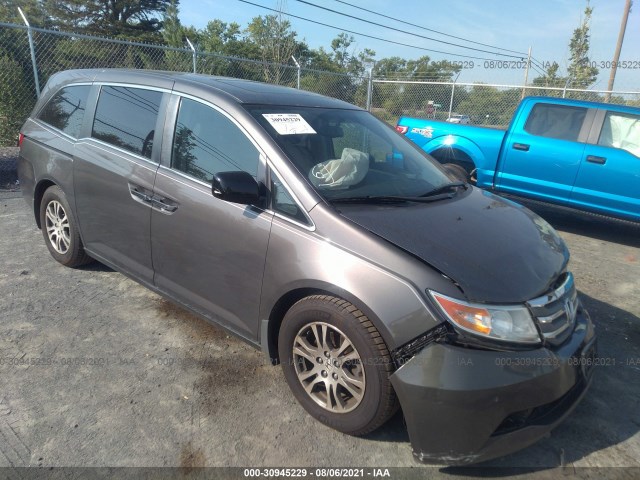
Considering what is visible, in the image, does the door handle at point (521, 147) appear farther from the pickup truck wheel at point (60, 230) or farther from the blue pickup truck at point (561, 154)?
the pickup truck wheel at point (60, 230)

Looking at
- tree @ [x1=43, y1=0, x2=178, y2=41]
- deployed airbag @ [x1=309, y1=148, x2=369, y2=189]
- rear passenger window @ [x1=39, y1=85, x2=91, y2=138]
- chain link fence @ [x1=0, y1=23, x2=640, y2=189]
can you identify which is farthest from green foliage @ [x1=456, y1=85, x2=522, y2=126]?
tree @ [x1=43, y1=0, x2=178, y2=41]

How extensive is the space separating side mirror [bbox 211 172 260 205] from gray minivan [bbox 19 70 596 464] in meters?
0.01

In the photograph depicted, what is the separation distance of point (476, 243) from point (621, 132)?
5110 millimetres

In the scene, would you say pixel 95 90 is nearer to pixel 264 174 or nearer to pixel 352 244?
pixel 264 174

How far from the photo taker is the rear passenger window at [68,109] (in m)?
3.86

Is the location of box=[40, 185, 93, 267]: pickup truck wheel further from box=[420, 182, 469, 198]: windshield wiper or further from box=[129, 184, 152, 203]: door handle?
box=[420, 182, 469, 198]: windshield wiper

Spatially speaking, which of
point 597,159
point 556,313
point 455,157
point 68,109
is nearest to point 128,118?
point 68,109

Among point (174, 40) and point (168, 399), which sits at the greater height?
point (174, 40)

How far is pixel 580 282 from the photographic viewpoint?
186 inches

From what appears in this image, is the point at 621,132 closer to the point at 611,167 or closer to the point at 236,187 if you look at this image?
the point at 611,167

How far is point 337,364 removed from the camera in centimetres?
238

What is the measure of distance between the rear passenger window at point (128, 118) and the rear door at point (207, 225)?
22 cm

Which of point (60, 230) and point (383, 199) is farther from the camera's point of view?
point (60, 230)

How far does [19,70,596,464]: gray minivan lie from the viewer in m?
2.09
